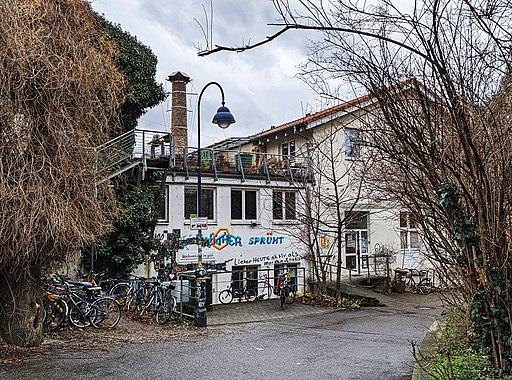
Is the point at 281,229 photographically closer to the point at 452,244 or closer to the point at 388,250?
the point at 388,250

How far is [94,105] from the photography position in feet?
34.6

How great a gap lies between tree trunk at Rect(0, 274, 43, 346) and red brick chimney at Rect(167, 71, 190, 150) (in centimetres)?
1414

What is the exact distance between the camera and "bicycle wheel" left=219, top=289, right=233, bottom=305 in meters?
20.4

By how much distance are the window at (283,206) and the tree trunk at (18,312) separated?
1396cm

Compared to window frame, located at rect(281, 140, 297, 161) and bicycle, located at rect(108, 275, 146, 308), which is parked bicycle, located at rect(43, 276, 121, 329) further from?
window frame, located at rect(281, 140, 297, 161)

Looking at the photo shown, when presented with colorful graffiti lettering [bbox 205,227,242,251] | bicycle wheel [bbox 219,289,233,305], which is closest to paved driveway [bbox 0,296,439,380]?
bicycle wheel [bbox 219,289,233,305]

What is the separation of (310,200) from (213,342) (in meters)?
11.9

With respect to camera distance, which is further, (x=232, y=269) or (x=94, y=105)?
(x=232, y=269)

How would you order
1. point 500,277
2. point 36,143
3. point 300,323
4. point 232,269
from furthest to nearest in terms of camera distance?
point 232,269 → point 300,323 → point 36,143 → point 500,277

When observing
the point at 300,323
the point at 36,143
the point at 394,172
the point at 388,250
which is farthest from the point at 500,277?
the point at 388,250

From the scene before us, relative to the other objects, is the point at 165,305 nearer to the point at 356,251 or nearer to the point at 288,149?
the point at 288,149

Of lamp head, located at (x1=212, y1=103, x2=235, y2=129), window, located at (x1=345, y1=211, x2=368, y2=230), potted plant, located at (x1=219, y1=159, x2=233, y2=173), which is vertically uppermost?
lamp head, located at (x1=212, y1=103, x2=235, y2=129)

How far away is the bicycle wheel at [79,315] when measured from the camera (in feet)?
41.0

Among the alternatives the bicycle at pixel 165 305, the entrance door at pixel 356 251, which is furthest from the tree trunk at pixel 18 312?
the entrance door at pixel 356 251
